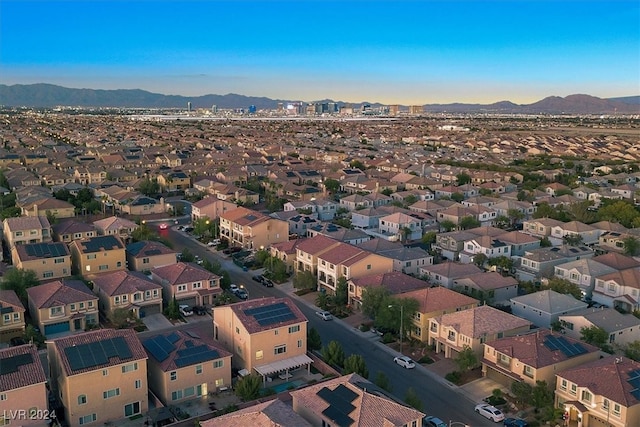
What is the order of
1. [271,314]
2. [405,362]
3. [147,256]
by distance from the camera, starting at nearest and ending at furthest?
[271,314] < [405,362] < [147,256]

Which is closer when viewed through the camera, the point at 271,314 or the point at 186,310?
the point at 271,314

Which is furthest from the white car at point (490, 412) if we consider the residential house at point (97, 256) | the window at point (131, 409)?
the residential house at point (97, 256)

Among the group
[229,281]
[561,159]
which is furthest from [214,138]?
[229,281]

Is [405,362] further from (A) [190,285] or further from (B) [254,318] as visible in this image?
(A) [190,285]

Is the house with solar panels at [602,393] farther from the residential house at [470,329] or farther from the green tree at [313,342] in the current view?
the green tree at [313,342]

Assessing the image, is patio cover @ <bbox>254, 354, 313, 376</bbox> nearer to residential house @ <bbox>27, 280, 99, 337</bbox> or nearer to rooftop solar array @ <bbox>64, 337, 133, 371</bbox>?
rooftop solar array @ <bbox>64, 337, 133, 371</bbox>

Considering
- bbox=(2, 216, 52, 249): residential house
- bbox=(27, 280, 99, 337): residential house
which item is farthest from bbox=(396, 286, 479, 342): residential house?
bbox=(2, 216, 52, 249): residential house

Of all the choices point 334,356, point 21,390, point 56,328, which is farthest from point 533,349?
point 56,328
